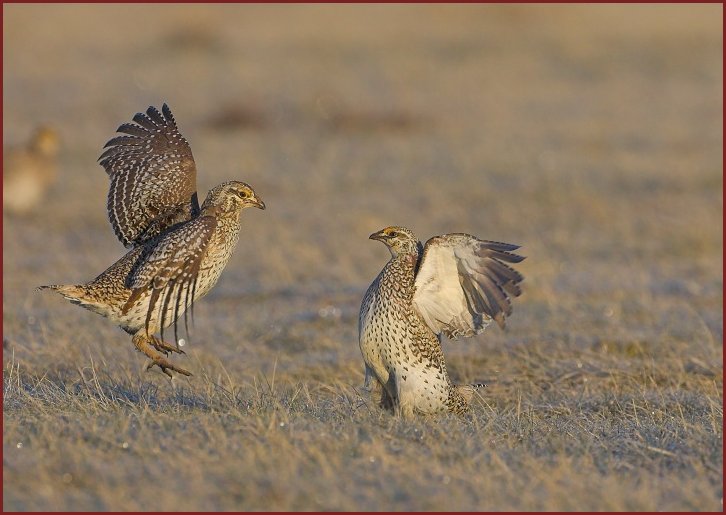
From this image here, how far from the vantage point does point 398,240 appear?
19.4 ft

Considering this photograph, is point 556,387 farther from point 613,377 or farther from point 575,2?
point 575,2

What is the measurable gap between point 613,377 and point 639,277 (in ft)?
10.1

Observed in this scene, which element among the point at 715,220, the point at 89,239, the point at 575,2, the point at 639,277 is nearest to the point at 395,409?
the point at 639,277

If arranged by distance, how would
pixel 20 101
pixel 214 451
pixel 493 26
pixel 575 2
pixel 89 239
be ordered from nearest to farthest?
1. pixel 214 451
2. pixel 89 239
3. pixel 20 101
4. pixel 493 26
5. pixel 575 2

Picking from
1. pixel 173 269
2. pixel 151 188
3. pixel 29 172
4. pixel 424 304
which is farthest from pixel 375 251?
pixel 173 269

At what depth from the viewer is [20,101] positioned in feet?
56.0

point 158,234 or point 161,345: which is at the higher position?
point 158,234

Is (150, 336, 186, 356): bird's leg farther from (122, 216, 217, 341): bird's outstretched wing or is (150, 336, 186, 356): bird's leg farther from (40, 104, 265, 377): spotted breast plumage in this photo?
(122, 216, 217, 341): bird's outstretched wing

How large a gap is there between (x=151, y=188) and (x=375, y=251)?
14.1 ft

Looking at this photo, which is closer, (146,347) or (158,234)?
(146,347)

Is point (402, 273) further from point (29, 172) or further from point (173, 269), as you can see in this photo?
point (29, 172)

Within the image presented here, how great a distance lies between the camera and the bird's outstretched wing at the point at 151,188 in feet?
21.6

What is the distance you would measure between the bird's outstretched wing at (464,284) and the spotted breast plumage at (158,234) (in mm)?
989

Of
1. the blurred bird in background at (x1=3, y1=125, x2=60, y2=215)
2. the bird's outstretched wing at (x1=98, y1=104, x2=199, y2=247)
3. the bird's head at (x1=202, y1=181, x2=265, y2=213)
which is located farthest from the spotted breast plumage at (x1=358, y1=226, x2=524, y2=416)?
the blurred bird in background at (x1=3, y1=125, x2=60, y2=215)
